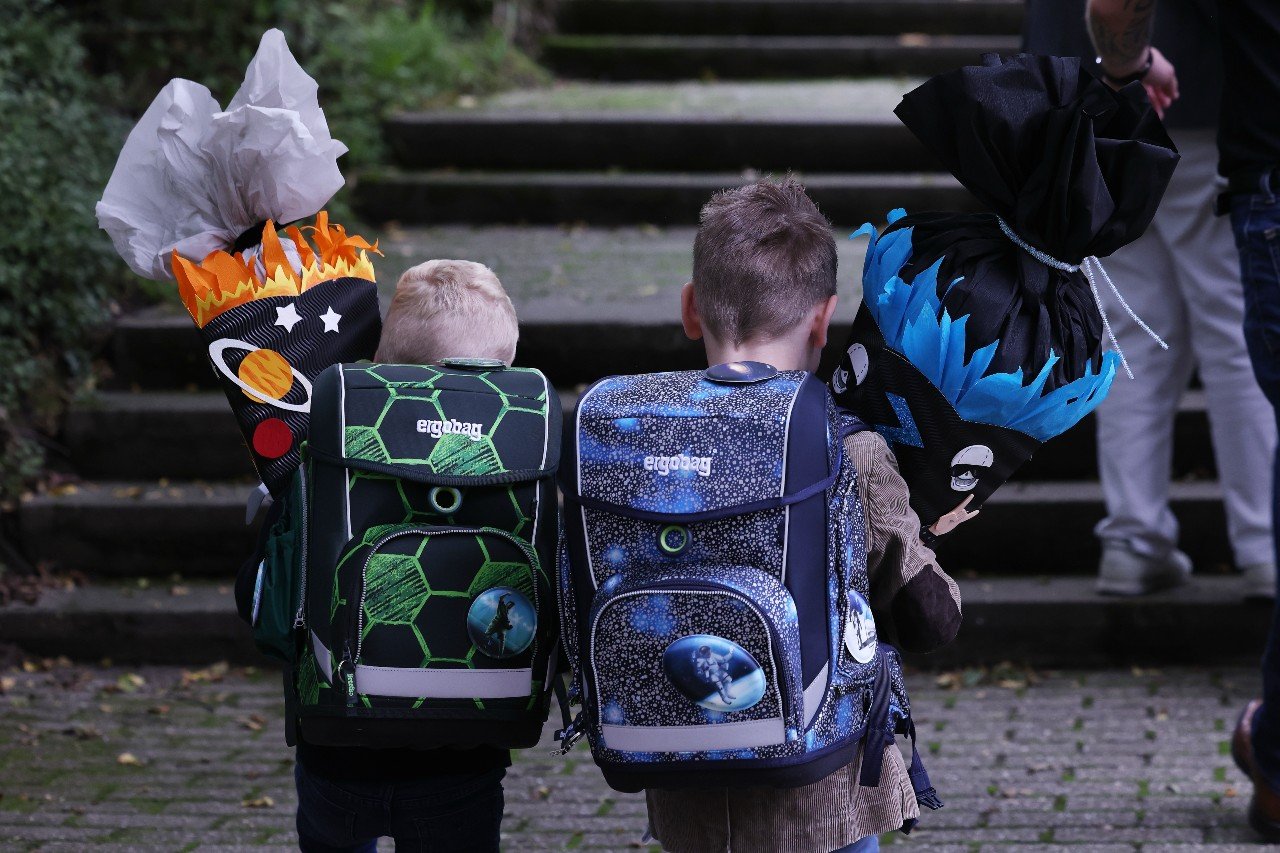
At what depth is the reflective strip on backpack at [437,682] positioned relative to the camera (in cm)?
226

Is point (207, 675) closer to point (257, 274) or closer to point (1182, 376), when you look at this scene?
point (257, 274)

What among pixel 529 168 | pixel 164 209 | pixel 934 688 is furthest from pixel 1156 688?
pixel 529 168

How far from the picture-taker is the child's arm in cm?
219

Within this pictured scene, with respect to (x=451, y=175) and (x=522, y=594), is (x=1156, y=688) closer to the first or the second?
(x=522, y=594)

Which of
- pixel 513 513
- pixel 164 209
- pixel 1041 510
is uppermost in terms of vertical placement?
pixel 164 209

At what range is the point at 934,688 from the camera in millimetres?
4688

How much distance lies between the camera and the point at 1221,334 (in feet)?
14.8

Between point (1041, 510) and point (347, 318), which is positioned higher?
point (347, 318)

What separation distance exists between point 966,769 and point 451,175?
4.63m

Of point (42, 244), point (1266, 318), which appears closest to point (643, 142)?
point (42, 244)

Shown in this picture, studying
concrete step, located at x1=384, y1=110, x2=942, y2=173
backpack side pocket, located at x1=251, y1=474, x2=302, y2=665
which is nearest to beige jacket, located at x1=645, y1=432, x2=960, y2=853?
backpack side pocket, located at x1=251, y1=474, x2=302, y2=665

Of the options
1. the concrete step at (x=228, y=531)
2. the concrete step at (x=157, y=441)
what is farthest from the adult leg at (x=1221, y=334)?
the concrete step at (x=157, y=441)

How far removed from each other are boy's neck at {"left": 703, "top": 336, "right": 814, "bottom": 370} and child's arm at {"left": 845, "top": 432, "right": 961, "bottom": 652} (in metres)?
0.15

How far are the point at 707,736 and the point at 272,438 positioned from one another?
0.98 metres
